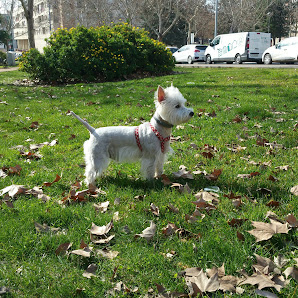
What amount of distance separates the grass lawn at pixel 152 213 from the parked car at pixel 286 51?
16.3 meters

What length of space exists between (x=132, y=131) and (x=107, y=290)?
2391mm

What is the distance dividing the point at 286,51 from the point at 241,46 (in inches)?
190

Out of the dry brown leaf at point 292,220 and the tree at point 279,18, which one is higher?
the tree at point 279,18

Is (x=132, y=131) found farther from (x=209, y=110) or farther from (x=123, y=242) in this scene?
(x=209, y=110)

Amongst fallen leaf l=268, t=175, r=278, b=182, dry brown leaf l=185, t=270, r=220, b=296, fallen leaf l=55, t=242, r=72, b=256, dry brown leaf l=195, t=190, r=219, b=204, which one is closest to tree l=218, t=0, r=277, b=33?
fallen leaf l=268, t=175, r=278, b=182

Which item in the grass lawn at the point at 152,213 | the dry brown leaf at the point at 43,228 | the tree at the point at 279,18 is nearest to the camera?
the grass lawn at the point at 152,213

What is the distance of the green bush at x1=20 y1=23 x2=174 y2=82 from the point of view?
14711 mm

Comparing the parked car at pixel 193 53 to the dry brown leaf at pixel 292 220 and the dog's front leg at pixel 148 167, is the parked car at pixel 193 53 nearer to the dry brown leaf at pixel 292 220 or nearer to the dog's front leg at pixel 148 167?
the dog's front leg at pixel 148 167

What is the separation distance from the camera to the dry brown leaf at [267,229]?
285 centimetres

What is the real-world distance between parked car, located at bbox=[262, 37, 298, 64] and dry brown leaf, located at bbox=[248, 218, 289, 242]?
21.4 meters

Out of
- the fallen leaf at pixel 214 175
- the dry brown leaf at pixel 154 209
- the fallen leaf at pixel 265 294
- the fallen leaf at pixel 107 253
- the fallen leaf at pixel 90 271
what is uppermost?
the fallen leaf at pixel 214 175

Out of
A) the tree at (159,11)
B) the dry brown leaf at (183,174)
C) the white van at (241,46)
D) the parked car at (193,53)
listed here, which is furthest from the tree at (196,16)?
the dry brown leaf at (183,174)

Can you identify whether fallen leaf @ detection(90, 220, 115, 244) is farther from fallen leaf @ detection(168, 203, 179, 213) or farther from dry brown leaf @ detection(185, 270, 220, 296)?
dry brown leaf @ detection(185, 270, 220, 296)

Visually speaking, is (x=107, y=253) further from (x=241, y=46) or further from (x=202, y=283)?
(x=241, y=46)
